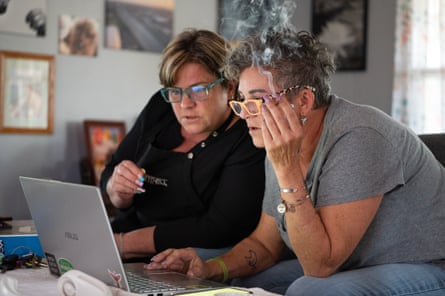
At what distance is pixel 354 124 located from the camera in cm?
151

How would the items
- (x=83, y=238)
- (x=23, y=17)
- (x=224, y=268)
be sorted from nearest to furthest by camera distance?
(x=83, y=238), (x=224, y=268), (x=23, y=17)

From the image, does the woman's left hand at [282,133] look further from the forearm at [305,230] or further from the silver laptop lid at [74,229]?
the silver laptop lid at [74,229]

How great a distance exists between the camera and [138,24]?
4.56 meters

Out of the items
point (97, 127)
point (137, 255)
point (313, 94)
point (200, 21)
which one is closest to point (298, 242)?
point (313, 94)

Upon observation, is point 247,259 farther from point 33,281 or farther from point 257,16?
point 257,16

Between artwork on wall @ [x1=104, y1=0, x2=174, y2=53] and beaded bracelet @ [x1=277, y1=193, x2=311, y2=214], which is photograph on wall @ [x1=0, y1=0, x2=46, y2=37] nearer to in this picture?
artwork on wall @ [x1=104, y1=0, x2=174, y2=53]

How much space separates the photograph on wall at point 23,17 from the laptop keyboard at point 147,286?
2.97m

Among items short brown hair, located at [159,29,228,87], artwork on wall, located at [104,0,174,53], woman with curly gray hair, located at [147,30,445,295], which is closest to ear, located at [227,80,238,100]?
short brown hair, located at [159,29,228,87]

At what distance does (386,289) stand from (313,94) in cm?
48

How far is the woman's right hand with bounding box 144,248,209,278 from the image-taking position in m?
1.61

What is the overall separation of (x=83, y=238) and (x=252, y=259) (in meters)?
0.62

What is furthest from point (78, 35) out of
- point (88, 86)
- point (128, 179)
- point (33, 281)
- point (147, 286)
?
point (147, 286)

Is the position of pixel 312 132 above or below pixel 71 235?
above

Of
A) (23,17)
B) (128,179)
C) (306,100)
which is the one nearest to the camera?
(306,100)
